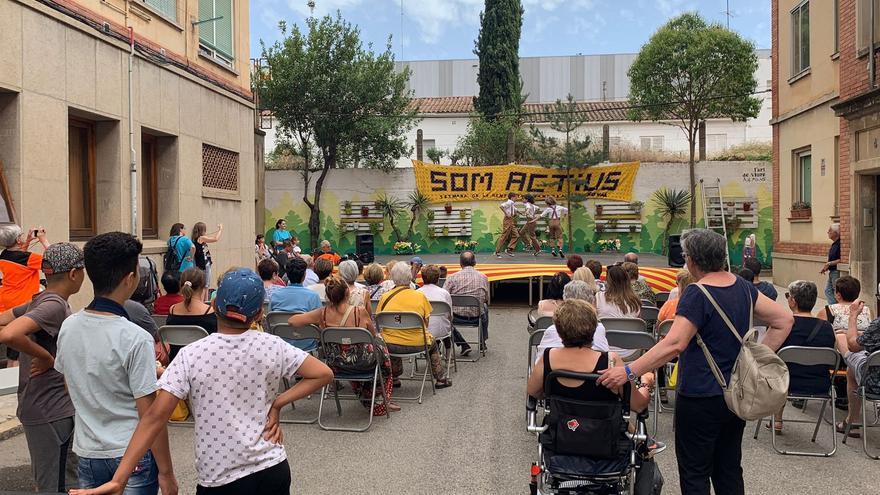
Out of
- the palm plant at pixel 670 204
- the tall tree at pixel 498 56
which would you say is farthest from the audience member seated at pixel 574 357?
the tall tree at pixel 498 56

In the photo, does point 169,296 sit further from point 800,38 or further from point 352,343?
point 800,38

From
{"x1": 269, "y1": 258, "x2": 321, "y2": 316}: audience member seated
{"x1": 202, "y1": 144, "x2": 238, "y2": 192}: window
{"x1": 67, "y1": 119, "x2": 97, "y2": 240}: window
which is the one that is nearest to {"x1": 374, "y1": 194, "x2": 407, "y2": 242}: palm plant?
{"x1": 202, "y1": 144, "x2": 238, "y2": 192}: window

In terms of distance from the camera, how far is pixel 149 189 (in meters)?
12.6

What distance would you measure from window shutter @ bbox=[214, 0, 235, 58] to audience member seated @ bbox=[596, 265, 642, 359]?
10.6m

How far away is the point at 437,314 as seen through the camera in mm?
7523

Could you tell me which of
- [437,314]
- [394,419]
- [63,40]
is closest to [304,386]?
[394,419]

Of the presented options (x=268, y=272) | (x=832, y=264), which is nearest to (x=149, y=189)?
(x=268, y=272)

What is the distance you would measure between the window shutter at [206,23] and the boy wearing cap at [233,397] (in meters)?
12.5

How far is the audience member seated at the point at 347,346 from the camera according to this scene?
19.9ft

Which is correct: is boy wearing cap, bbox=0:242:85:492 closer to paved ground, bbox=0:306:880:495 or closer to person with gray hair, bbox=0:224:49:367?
paved ground, bbox=0:306:880:495

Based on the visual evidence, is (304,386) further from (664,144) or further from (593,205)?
(664,144)

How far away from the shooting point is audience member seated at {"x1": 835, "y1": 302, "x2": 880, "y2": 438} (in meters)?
5.29

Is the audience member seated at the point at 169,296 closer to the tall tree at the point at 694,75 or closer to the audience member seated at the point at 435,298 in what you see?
the audience member seated at the point at 435,298

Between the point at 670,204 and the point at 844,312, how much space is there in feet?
53.4
